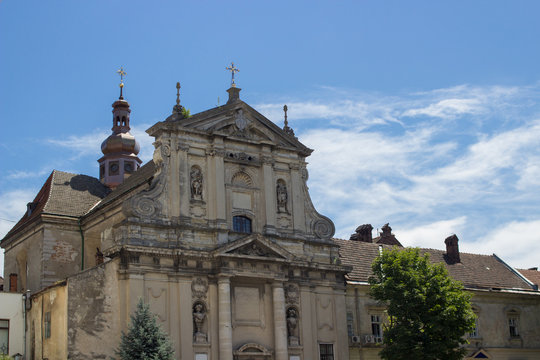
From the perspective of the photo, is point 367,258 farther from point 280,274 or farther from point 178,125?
point 178,125

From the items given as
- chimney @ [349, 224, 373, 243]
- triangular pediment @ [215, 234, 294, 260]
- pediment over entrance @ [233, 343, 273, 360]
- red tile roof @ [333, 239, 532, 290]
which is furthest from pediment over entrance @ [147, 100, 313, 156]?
chimney @ [349, 224, 373, 243]

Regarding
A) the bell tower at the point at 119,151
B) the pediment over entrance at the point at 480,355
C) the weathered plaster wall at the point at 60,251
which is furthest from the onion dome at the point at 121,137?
the pediment over entrance at the point at 480,355

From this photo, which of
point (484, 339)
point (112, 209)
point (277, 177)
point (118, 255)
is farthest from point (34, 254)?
point (484, 339)

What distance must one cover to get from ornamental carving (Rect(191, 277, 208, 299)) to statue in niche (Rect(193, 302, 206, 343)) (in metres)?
0.35

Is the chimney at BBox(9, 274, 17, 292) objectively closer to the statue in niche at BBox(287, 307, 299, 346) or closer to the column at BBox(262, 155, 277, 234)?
the column at BBox(262, 155, 277, 234)

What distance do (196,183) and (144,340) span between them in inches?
319

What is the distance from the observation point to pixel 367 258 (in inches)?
1603

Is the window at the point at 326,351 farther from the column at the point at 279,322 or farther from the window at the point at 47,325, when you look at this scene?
the window at the point at 47,325

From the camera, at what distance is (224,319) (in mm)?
32062

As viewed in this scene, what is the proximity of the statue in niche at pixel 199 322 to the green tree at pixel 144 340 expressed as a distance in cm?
258

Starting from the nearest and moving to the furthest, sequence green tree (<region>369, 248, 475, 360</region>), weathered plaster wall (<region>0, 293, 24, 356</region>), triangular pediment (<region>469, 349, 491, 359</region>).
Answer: weathered plaster wall (<region>0, 293, 24, 356</region>) < green tree (<region>369, 248, 475, 360</region>) < triangular pediment (<region>469, 349, 491, 359</region>)

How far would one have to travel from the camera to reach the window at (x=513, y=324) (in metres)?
42.5

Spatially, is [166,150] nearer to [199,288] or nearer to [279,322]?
[199,288]

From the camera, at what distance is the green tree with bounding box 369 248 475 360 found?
32.8 m
